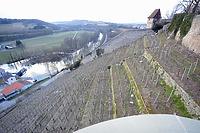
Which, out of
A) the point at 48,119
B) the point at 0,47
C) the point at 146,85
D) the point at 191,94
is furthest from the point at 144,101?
the point at 0,47

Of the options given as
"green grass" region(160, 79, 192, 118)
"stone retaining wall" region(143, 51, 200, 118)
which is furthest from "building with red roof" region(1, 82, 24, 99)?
"green grass" region(160, 79, 192, 118)

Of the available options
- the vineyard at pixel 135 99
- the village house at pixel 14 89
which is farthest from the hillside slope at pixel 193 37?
the village house at pixel 14 89

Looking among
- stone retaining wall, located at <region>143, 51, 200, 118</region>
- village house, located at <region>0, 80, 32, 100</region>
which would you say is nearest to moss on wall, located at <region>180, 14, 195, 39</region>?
stone retaining wall, located at <region>143, 51, 200, 118</region>

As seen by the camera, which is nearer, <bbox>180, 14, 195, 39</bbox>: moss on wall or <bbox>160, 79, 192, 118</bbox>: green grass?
<bbox>160, 79, 192, 118</bbox>: green grass

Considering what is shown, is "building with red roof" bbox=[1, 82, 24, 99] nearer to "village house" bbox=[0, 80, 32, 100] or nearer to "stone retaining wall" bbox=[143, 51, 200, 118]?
"village house" bbox=[0, 80, 32, 100]

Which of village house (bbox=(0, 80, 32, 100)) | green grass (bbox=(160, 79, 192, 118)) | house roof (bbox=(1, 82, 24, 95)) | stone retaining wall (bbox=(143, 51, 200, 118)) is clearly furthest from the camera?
house roof (bbox=(1, 82, 24, 95))

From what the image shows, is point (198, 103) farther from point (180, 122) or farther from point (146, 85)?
point (180, 122)

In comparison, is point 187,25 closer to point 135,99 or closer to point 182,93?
point 182,93

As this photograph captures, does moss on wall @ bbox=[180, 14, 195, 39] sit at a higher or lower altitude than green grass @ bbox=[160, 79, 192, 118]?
higher

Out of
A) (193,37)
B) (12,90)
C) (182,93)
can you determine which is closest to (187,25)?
(193,37)

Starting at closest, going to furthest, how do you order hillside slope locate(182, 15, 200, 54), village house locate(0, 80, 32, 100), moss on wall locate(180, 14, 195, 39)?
1. hillside slope locate(182, 15, 200, 54)
2. moss on wall locate(180, 14, 195, 39)
3. village house locate(0, 80, 32, 100)

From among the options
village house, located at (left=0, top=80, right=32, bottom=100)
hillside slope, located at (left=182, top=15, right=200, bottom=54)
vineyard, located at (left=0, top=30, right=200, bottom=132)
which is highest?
hillside slope, located at (left=182, top=15, right=200, bottom=54)

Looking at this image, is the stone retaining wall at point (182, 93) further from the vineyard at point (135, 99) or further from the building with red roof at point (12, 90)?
the building with red roof at point (12, 90)
